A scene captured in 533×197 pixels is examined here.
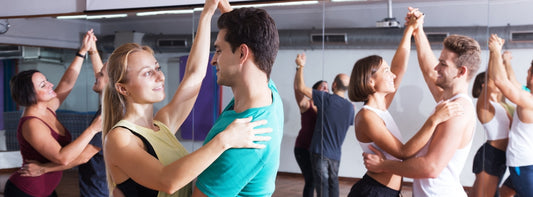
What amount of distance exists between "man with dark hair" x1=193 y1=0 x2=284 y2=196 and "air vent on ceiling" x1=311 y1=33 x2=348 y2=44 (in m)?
1.85

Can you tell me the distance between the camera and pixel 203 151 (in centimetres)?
155

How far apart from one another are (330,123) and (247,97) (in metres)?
1.93

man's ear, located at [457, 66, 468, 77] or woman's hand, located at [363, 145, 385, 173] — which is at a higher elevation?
man's ear, located at [457, 66, 468, 77]

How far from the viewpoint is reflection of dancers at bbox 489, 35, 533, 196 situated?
2.83m

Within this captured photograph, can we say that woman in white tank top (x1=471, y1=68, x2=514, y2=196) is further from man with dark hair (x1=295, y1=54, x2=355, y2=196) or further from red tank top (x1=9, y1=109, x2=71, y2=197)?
red tank top (x1=9, y1=109, x2=71, y2=197)

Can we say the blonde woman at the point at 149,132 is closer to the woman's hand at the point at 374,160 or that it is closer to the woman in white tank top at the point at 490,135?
the woman's hand at the point at 374,160

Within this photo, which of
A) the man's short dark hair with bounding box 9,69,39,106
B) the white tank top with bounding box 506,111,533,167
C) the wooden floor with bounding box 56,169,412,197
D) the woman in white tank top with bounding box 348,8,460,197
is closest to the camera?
the woman in white tank top with bounding box 348,8,460,197

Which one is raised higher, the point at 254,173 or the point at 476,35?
the point at 476,35

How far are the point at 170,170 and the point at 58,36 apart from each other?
11.5 feet

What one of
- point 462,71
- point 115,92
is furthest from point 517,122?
point 115,92

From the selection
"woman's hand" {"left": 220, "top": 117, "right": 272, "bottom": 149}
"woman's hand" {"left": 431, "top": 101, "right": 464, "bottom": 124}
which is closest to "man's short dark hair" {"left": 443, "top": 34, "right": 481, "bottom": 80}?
"woman's hand" {"left": 431, "top": 101, "right": 464, "bottom": 124}

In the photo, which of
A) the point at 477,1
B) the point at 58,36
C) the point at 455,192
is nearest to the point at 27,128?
the point at 58,36

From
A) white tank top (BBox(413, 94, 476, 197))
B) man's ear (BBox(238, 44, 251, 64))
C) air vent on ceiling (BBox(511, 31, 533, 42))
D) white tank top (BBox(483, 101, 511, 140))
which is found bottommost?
white tank top (BBox(413, 94, 476, 197))

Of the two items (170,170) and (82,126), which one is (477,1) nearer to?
(170,170)
